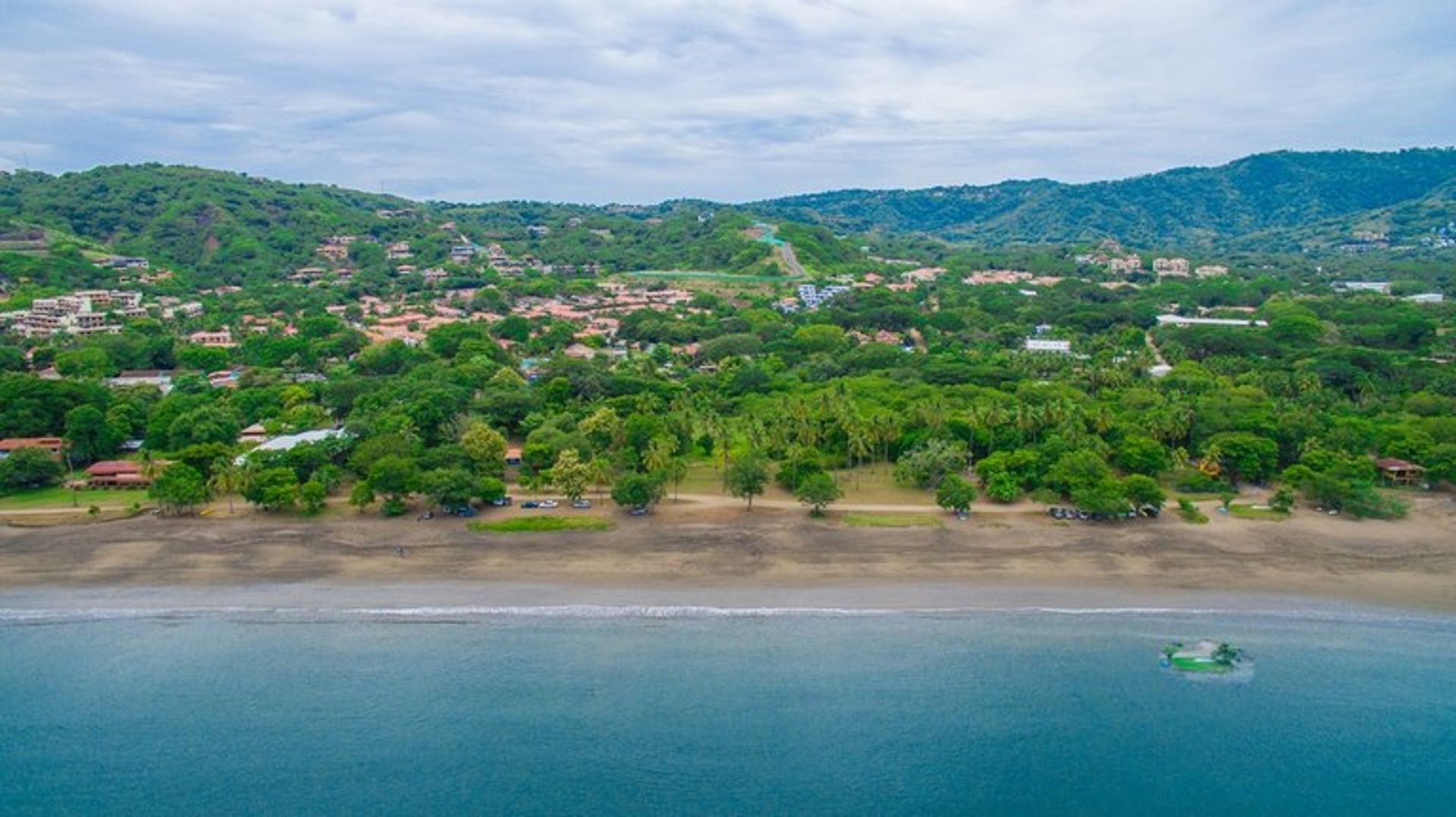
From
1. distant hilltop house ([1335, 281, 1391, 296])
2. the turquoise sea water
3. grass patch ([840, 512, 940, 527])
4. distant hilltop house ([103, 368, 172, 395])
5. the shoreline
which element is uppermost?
distant hilltop house ([1335, 281, 1391, 296])

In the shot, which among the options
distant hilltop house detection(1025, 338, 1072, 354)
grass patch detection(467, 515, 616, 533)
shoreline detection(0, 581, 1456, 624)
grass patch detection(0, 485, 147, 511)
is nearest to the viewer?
shoreline detection(0, 581, 1456, 624)

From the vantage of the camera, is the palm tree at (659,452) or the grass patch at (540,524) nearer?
the grass patch at (540,524)

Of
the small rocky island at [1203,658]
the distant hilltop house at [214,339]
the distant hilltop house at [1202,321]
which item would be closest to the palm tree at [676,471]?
the small rocky island at [1203,658]

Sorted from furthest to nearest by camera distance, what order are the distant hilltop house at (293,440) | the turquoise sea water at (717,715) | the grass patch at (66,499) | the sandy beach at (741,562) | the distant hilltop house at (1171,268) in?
the distant hilltop house at (1171,268), the distant hilltop house at (293,440), the grass patch at (66,499), the sandy beach at (741,562), the turquoise sea water at (717,715)

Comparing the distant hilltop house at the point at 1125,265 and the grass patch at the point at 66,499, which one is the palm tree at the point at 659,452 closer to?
the grass patch at the point at 66,499

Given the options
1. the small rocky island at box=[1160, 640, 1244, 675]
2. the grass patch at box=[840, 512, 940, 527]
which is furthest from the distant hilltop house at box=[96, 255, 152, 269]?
the small rocky island at box=[1160, 640, 1244, 675]

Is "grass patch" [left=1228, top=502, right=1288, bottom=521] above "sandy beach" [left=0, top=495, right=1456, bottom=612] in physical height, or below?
above

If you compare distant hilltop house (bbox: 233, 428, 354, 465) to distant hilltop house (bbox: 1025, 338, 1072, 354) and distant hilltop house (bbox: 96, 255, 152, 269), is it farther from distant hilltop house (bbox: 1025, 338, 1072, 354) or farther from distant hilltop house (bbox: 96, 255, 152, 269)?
distant hilltop house (bbox: 96, 255, 152, 269)

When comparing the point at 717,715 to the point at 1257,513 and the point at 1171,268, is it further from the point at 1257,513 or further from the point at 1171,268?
the point at 1171,268
